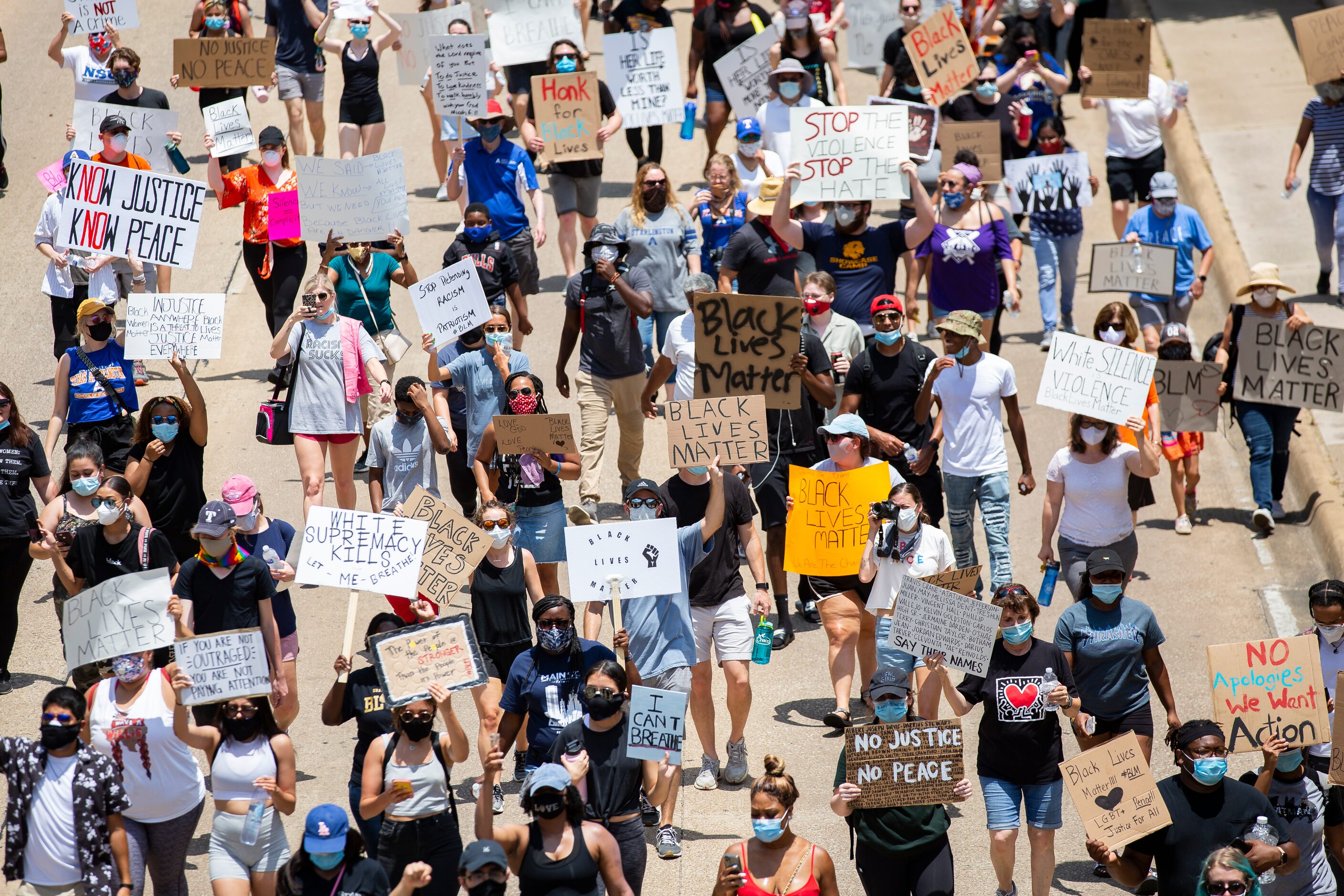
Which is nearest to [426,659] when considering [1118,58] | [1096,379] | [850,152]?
[1096,379]

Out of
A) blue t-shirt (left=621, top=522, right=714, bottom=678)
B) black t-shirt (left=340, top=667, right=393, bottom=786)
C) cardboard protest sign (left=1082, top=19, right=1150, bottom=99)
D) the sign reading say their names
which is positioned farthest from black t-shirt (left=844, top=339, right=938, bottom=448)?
cardboard protest sign (left=1082, top=19, right=1150, bottom=99)

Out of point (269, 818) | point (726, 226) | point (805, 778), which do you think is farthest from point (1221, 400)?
point (269, 818)

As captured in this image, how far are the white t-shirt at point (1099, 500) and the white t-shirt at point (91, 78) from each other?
393 inches

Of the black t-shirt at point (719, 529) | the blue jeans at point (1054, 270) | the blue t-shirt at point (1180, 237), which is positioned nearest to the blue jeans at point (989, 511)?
the black t-shirt at point (719, 529)

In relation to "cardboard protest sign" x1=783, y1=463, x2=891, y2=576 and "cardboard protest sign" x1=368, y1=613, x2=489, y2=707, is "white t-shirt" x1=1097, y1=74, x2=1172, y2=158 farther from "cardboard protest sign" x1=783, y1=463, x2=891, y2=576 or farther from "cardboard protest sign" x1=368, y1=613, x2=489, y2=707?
"cardboard protest sign" x1=368, y1=613, x2=489, y2=707

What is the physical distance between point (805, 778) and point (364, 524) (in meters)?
3.10

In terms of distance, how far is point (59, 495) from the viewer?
397 inches

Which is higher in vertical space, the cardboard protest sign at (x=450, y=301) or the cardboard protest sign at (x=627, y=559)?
the cardboard protest sign at (x=450, y=301)

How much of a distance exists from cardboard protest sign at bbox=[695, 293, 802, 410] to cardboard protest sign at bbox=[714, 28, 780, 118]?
573 cm

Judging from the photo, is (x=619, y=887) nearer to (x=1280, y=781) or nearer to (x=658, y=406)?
(x=1280, y=781)

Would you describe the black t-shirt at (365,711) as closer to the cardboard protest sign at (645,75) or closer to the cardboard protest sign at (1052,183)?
the cardboard protest sign at (645,75)

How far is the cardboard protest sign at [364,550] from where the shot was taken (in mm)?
9516

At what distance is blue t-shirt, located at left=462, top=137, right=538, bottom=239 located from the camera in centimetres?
1447

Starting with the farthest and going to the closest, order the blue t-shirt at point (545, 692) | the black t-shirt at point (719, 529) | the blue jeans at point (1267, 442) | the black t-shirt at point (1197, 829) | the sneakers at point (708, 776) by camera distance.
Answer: the blue jeans at point (1267, 442)
the sneakers at point (708, 776)
the black t-shirt at point (719, 529)
the blue t-shirt at point (545, 692)
the black t-shirt at point (1197, 829)
